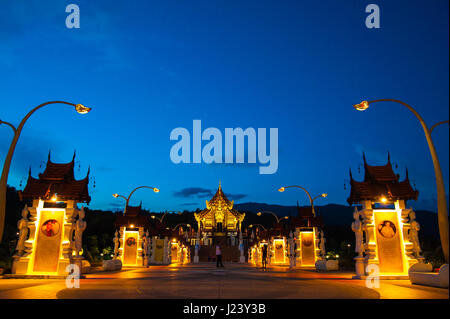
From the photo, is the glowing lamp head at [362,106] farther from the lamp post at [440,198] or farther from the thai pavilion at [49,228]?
the thai pavilion at [49,228]

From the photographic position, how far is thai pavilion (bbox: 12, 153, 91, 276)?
17.6 meters

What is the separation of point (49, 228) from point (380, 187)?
56.8 feet

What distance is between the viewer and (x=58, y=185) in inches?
753

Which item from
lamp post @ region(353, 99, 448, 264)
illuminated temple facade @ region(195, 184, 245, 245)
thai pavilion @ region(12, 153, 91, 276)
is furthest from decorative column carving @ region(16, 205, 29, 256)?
illuminated temple facade @ region(195, 184, 245, 245)

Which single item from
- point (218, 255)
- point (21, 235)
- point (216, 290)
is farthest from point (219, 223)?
point (216, 290)

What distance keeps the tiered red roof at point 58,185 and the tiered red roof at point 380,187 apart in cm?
1451

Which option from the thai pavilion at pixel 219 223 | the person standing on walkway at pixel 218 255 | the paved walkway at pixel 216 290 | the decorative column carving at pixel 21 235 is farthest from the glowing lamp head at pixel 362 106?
the thai pavilion at pixel 219 223

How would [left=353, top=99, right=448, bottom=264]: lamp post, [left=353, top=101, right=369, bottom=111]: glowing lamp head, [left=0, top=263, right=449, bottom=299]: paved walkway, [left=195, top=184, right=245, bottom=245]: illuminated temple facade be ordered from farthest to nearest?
[left=195, top=184, right=245, bottom=245]: illuminated temple facade
[left=353, top=101, right=369, bottom=111]: glowing lamp head
[left=353, top=99, right=448, bottom=264]: lamp post
[left=0, top=263, right=449, bottom=299]: paved walkway

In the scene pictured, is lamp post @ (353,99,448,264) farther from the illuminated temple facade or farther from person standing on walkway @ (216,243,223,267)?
the illuminated temple facade

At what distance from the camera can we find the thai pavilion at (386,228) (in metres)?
17.8

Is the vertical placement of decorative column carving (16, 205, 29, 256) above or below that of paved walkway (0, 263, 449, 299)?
above

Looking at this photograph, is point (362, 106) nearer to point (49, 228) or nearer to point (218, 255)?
point (49, 228)
